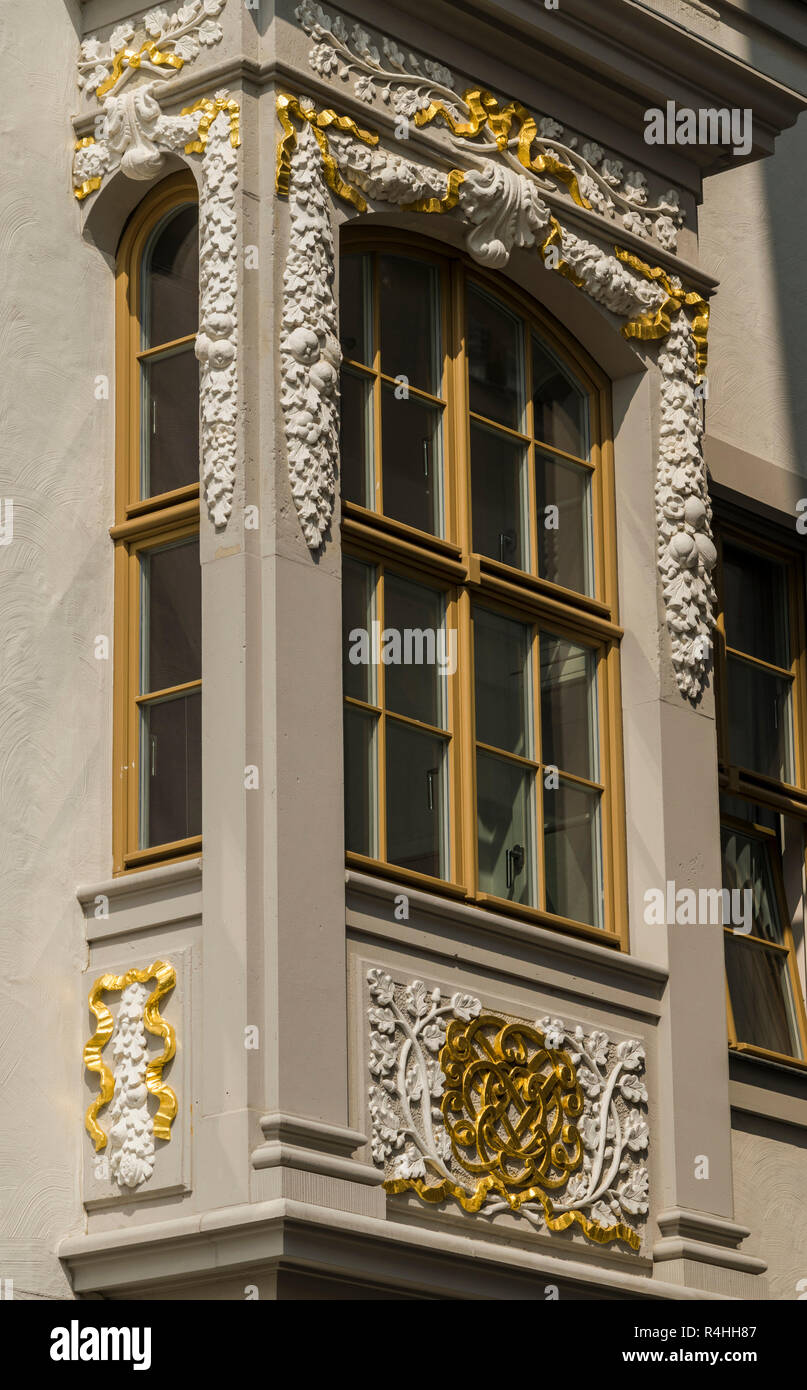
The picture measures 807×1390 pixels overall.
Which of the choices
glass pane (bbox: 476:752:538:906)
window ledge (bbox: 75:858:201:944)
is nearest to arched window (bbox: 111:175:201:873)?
window ledge (bbox: 75:858:201:944)

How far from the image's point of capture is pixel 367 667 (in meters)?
10.3

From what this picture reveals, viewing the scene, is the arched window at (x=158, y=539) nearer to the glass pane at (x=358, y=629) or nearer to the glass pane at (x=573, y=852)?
the glass pane at (x=358, y=629)

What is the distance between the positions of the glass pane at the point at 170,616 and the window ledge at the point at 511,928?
3.43 feet

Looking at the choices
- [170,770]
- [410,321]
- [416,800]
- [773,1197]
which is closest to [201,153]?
[410,321]

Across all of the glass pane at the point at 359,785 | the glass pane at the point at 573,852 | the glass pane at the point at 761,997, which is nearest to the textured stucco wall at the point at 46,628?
the glass pane at the point at 359,785

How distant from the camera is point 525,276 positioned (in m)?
11.5

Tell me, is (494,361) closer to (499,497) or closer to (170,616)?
(499,497)

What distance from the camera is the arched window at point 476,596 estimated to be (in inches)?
412

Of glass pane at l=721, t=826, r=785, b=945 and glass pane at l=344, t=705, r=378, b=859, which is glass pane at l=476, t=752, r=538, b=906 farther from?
glass pane at l=721, t=826, r=785, b=945

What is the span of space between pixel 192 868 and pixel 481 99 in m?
3.68

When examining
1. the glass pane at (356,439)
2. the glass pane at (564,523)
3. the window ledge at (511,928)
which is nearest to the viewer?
the window ledge at (511,928)

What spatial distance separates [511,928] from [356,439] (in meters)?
2.01
